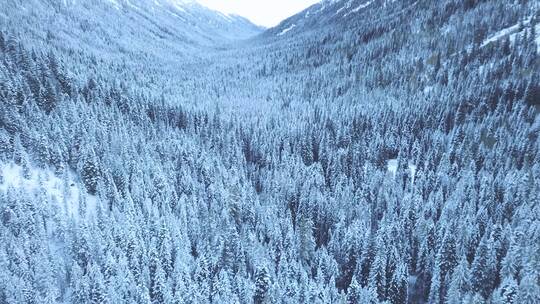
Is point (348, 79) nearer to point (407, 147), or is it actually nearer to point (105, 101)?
point (407, 147)

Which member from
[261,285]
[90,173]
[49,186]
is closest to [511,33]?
[261,285]

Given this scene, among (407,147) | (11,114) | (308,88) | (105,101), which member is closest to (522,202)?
(407,147)

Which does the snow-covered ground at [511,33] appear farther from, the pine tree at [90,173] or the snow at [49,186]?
the snow at [49,186]

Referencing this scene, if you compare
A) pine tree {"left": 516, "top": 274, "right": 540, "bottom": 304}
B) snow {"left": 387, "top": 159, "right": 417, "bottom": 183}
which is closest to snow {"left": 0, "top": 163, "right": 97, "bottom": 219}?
pine tree {"left": 516, "top": 274, "right": 540, "bottom": 304}

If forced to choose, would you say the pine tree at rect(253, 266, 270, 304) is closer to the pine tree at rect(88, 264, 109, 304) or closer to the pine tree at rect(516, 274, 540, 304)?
the pine tree at rect(88, 264, 109, 304)

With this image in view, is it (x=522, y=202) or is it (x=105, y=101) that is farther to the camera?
(x=105, y=101)

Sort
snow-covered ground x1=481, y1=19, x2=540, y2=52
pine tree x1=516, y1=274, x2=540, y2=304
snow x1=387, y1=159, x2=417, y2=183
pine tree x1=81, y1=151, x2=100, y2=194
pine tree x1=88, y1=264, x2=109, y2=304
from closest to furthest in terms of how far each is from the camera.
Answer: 1. pine tree x1=516, y1=274, x2=540, y2=304
2. pine tree x1=88, y1=264, x2=109, y2=304
3. pine tree x1=81, y1=151, x2=100, y2=194
4. snow x1=387, y1=159, x2=417, y2=183
5. snow-covered ground x1=481, y1=19, x2=540, y2=52
